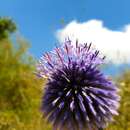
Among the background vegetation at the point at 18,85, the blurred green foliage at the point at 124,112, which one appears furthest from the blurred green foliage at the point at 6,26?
the blurred green foliage at the point at 124,112

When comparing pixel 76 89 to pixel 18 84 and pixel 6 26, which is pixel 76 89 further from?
pixel 6 26

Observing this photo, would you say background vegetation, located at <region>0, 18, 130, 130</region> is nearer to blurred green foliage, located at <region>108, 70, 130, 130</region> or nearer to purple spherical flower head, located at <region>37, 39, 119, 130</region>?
blurred green foliage, located at <region>108, 70, 130, 130</region>

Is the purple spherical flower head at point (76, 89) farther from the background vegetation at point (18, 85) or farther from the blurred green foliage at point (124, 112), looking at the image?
the background vegetation at point (18, 85)

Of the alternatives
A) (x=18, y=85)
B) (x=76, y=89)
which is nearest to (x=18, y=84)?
(x=18, y=85)

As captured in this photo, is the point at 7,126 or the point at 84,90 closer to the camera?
the point at 84,90

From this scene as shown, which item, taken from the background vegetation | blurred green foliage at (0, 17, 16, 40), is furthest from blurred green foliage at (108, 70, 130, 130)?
blurred green foliage at (0, 17, 16, 40)

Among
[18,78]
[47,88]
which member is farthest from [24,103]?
[47,88]

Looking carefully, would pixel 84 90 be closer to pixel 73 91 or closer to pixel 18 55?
pixel 73 91

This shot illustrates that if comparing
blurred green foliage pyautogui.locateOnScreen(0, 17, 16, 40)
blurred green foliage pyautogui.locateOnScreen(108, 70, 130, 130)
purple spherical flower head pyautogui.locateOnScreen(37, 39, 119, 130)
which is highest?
blurred green foliage pyautogui.locateOnScreen(0, 17, 16, 40)
